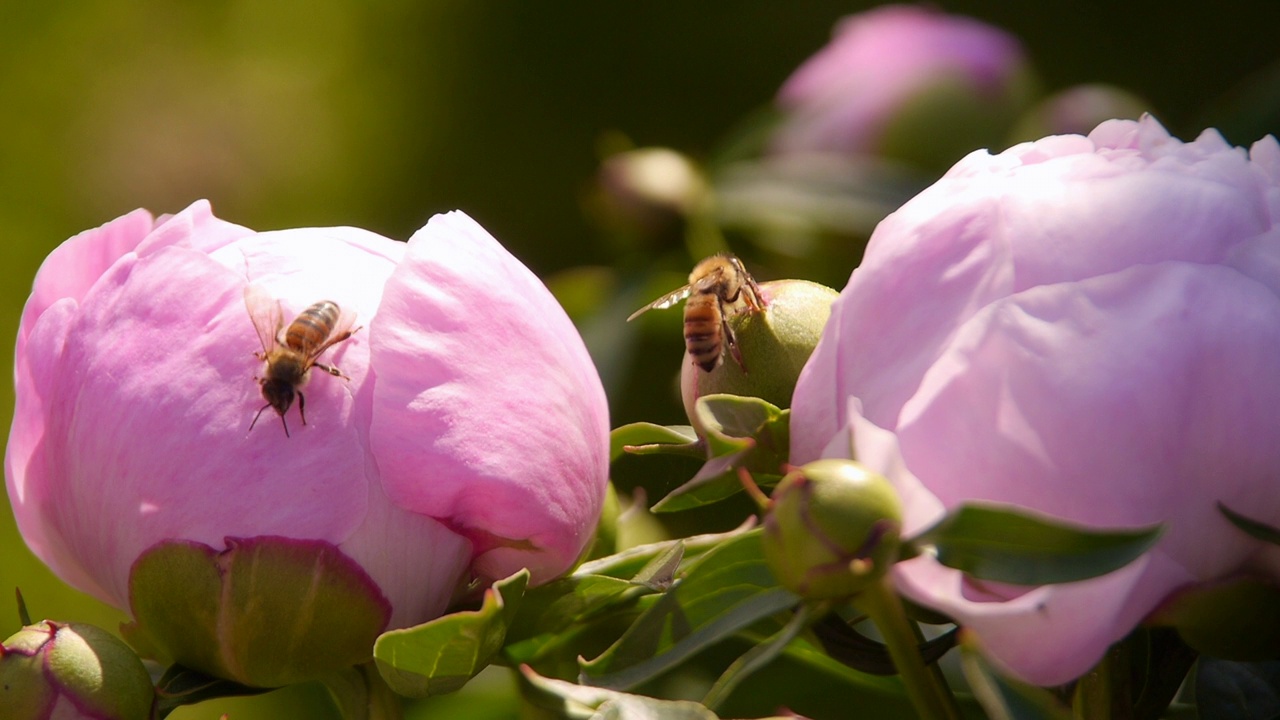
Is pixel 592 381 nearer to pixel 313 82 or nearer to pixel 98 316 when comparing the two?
pixel 98 316

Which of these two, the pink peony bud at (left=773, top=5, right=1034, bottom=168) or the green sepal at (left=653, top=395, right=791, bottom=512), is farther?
the pink peony bud at (left=773, top=5, right=1034, bottom=168)

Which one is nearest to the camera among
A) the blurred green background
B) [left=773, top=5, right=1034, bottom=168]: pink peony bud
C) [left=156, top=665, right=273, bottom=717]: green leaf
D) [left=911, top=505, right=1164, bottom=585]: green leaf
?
[left=911, top=505, right=1164, bottom=585]: green leaf

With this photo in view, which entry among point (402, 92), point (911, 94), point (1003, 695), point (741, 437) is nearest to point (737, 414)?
point (741, 437)

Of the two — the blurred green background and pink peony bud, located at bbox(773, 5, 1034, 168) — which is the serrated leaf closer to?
pink peony bud, located at bbox(773, 5, 1034, 168)

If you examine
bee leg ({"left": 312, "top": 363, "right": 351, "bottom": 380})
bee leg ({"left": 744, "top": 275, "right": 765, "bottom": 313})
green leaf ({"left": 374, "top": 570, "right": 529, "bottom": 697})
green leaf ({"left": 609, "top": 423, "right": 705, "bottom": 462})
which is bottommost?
green leaf ({"left": 374, "top": 570, "right": 529, "bottom": 697})

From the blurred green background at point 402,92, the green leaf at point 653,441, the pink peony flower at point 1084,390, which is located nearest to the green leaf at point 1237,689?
the pink peony flower at point 1084,390

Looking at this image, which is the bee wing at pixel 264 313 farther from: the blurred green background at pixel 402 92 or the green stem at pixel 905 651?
the blurred green background at pixel 402 92

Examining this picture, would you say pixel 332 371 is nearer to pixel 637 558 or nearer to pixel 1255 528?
pixel 637 558

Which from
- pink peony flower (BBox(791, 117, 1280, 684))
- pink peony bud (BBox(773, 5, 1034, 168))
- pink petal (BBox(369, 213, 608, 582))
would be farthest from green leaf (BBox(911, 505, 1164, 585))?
pink peony bud (BBox(773, 5, 1034, 168))
